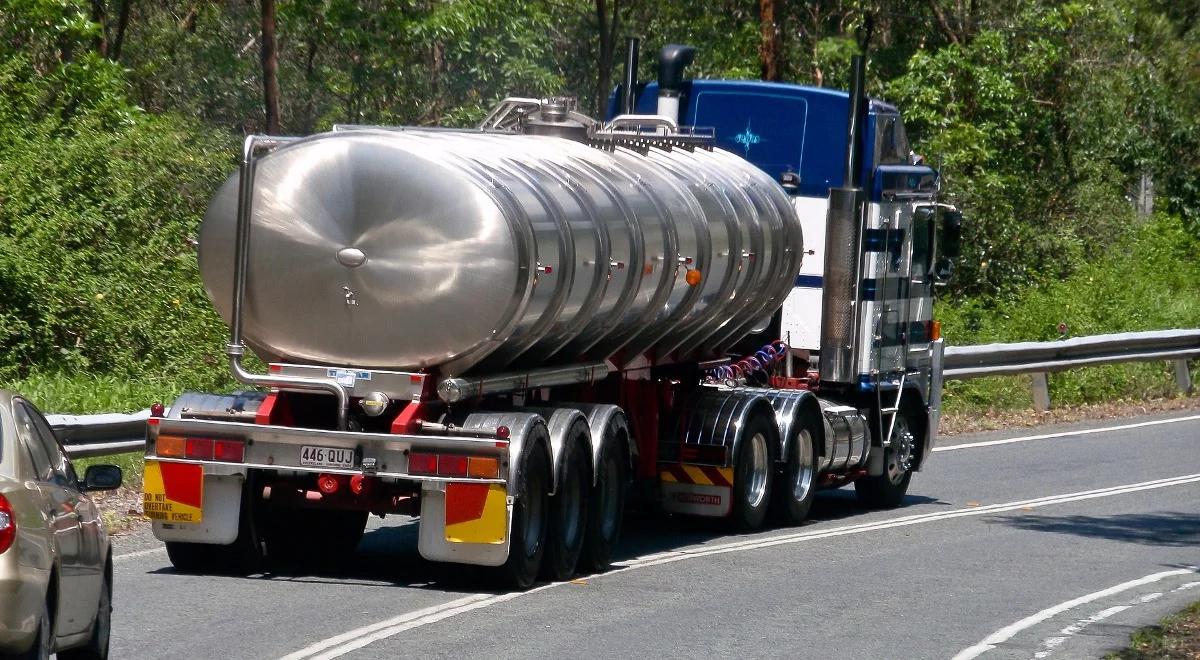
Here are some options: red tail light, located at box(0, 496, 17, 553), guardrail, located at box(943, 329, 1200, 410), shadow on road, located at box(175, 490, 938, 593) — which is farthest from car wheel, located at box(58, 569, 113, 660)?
guardrail, located at box(943, 329, 1200, 410)

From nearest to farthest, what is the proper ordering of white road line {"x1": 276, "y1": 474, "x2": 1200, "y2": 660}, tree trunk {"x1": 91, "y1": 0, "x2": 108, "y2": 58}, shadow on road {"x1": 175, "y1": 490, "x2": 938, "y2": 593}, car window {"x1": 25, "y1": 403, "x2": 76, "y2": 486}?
car window {"x1": 25, "y1": 403, "x2": 76, "y2": 486}
white road line {"x1": 276, "y1": 474, "x2": 1200, "y2": 660}
shadow on road {"x1": 175, "y1": 490, "x2": 938, "y2": 593}
tree trunk {"x1": 91, "y1": 0, "x2": 108, "y2": 58}

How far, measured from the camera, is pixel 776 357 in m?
15.9

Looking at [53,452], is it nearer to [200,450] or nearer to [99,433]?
[200,450]

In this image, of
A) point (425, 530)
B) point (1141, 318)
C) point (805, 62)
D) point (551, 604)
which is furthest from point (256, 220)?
point (805, 62)

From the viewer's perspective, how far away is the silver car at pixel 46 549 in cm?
659

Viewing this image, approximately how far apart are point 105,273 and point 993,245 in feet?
57.6

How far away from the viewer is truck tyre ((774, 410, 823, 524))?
14758 mm

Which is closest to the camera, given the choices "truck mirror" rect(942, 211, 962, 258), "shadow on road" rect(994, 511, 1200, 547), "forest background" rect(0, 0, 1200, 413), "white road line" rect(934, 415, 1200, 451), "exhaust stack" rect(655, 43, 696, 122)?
"shadow on road" rect(994, 511, 1200, 547)

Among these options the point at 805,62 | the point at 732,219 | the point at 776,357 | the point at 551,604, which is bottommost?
the point at 551,604

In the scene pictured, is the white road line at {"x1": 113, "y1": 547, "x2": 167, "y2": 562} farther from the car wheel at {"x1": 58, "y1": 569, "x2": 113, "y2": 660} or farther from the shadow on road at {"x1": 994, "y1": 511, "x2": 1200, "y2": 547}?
the shadow on road at {"x1": 994, "y1": 511, "x2": 1200, "y2": 547}

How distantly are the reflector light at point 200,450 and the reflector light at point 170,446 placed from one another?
41 millimetres

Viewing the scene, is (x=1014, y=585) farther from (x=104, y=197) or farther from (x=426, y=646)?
(x=104, y=197)

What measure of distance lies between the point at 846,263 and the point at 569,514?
4.92 metres

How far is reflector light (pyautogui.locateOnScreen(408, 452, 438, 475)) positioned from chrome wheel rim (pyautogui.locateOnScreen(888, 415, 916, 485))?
6936 mm
